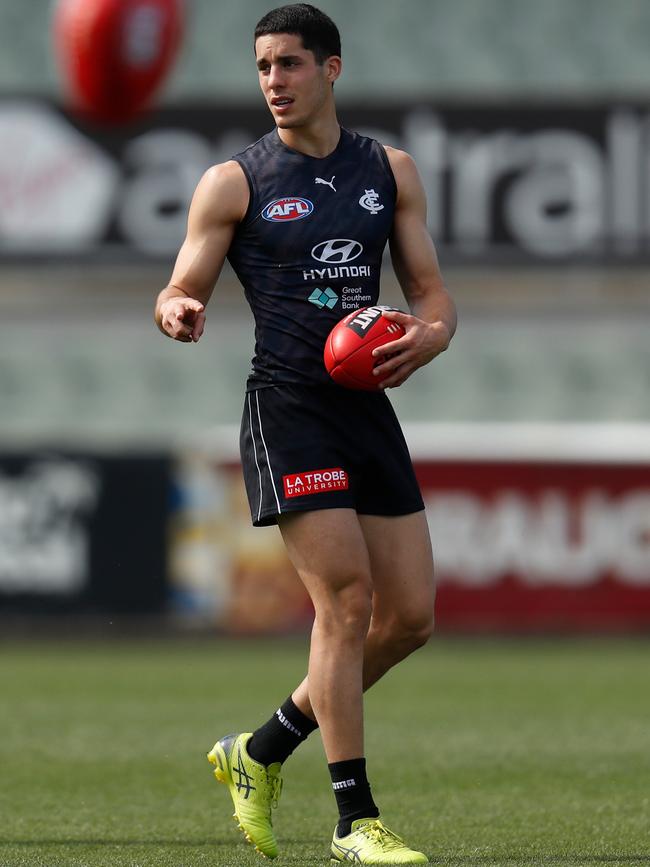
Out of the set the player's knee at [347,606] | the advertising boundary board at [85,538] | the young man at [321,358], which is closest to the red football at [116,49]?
the advertising boundary board at [85,538]

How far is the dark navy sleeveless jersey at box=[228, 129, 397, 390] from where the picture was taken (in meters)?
5.01

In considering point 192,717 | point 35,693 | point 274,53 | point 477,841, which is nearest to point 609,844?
point 477,841

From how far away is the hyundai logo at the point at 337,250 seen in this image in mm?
5012

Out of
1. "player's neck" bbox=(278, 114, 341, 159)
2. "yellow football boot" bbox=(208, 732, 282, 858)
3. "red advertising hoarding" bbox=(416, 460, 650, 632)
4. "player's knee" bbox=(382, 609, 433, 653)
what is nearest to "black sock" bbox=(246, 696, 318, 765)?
"yellow football boot" bbox=(208, 732, 282, 858)

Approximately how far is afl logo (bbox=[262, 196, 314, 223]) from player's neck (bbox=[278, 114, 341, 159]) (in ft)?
0.59

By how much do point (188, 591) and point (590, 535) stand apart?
9.92 feet

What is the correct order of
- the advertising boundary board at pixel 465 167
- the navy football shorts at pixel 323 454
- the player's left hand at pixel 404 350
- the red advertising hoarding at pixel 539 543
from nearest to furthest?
the player's left hand at pixel 404 350
the navy football shorts at pixel 323 454
the red advertising hoarding at pixel 539 543
the advertising boundary board at pixel 465 167

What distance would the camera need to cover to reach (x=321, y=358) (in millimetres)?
4988

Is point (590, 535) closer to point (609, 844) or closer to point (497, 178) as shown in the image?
point (497, 178)

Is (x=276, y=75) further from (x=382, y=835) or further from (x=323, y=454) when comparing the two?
(x=382, y=835)

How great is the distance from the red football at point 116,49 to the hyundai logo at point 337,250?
7.24 meters

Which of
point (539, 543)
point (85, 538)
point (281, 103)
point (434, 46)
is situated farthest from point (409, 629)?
point (434, 46)

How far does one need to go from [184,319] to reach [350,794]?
4.47 ft

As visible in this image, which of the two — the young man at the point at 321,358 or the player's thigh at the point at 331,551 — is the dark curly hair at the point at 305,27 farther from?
the player's thigh at the point at 331,551
